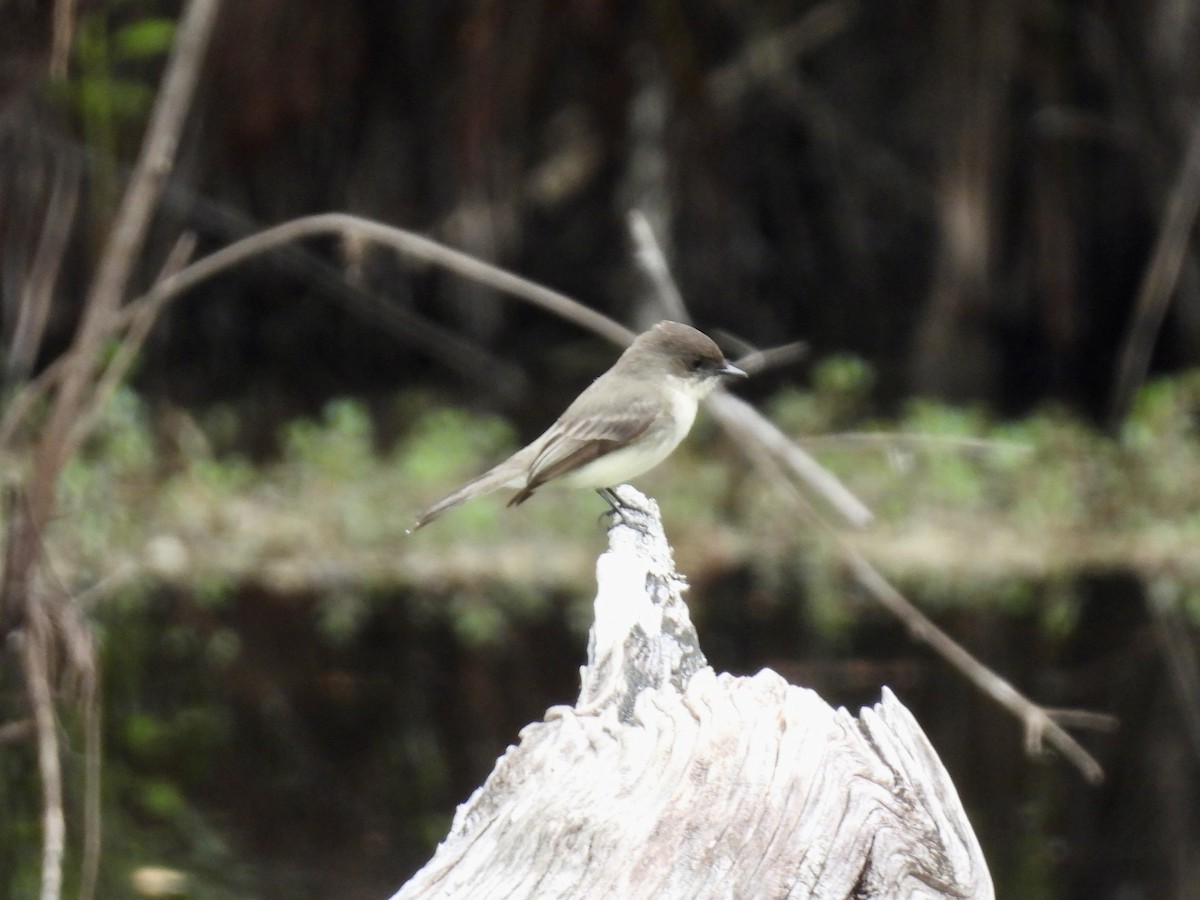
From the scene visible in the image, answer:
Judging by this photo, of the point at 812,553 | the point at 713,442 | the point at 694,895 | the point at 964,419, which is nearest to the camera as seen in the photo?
the point at 694,895

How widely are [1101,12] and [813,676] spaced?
17.2 feet

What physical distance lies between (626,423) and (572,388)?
759 centimetres

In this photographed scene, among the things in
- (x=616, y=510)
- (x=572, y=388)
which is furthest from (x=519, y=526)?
(x=616, y=510)

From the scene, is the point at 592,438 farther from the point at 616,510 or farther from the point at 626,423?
the point at 616,510

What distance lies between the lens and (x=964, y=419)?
11.0 m

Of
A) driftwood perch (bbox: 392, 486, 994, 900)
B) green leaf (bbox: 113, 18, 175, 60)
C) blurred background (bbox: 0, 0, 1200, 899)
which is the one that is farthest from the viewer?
green leaf (bbox: 113, 18, 175, 60)

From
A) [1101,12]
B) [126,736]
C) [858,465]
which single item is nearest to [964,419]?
[858,465]

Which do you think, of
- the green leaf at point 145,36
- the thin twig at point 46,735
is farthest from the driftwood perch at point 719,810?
the green leaf at point 145,36

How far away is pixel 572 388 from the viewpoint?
12750mm

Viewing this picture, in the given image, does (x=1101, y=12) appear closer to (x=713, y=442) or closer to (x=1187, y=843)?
(x=713, y=442)

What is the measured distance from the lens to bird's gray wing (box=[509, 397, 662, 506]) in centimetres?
515

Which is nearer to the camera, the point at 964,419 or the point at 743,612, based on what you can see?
the point at 743,612

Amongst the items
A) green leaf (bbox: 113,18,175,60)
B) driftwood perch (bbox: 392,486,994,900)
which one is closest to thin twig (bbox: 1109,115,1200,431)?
green leaf (bbox: 113,18,175,60)

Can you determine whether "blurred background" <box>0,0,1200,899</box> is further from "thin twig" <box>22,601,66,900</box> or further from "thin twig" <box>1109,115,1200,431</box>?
"thin twig" <box>22,601,66,900</box>
